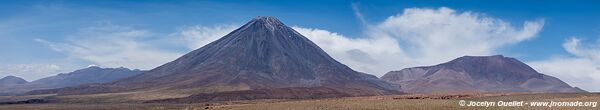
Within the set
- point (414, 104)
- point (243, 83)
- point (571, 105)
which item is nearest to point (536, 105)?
point (571, 105)

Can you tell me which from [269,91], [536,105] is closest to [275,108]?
[536,105]

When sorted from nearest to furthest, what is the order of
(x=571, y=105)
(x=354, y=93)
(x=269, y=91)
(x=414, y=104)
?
(x=571, y=105), (x=414, y=104), (x=269, y=91), (x=354, y=93)

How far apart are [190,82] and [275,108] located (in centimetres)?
13622

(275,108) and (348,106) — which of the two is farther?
(275,108)

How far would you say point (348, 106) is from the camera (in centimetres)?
5750

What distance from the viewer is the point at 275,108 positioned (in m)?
61.2

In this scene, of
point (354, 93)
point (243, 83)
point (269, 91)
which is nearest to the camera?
point (269, 91)

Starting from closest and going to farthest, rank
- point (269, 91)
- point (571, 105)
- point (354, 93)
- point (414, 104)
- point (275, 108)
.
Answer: point (571, 105) → point (414, 104) → point (275, 108) → point (269, 91) → point (354, 93)

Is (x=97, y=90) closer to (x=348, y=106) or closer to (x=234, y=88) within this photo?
(x=234, y=88)

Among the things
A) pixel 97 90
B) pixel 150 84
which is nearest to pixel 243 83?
pixel 150 84

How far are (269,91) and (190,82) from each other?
48359 mm

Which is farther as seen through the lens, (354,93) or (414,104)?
(354,93)

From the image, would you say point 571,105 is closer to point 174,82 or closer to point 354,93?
point 354,93

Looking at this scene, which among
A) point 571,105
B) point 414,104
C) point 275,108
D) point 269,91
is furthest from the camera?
point 269,91
